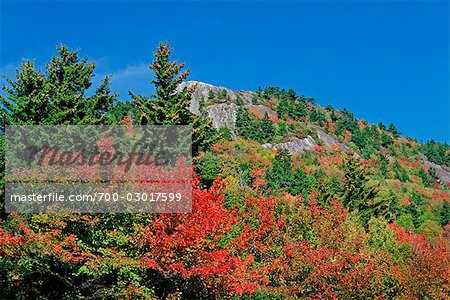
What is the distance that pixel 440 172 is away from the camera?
15038cm

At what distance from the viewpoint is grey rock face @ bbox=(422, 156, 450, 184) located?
142788 millimetres

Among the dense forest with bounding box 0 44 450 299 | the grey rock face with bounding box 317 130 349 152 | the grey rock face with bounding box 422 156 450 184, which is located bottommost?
the dense forest with bounding box 0 44 450 299

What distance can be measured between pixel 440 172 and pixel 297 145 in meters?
54.8

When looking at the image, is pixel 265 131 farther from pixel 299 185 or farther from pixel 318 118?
pixel 299 185

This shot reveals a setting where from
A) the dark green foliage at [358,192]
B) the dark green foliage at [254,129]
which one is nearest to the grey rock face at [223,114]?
the dark green foliage at [254,129]

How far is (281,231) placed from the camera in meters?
31.4

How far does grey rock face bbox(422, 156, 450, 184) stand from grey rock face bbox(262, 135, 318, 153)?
39.6 meters

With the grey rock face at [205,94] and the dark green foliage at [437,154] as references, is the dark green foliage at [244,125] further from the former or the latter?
the dark green foliage at [437,154]

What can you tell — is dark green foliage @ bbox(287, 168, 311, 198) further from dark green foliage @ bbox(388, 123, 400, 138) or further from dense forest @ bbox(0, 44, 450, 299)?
dark green foliage @ bbox(388, 123, 400, 138)

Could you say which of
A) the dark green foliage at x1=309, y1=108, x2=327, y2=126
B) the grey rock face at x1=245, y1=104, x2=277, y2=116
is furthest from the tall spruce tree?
the dark green foliage at x1=309, y1=108, x2=327, y2=126

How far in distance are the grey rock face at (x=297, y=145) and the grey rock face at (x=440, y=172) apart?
39624 mm

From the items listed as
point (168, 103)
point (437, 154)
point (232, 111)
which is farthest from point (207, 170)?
point (437, 154)

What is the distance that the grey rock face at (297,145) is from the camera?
397ft

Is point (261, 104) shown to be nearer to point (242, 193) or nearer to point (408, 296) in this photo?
point (242, 193)
